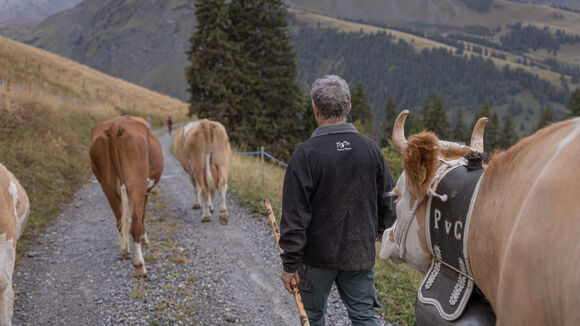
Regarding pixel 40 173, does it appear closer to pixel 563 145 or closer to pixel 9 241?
pixel 9 241

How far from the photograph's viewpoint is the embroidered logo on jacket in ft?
8.73

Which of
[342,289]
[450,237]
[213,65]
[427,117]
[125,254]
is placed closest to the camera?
[450,237]

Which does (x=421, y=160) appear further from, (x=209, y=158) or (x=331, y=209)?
(x=209, y=158)

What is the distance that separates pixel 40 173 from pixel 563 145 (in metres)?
10.9

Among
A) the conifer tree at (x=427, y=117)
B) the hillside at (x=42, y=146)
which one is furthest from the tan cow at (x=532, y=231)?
the conifer tree at (x=427, y=117)

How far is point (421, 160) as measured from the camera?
6.20 feet

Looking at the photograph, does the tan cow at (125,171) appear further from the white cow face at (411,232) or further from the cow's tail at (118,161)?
the white cow face at (411,232)

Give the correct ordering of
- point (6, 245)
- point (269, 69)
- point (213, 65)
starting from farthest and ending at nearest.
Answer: point (269, 69) < point (213, 65) < point (6, 245)

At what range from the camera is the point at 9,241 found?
301 cm

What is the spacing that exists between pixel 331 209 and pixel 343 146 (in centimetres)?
44

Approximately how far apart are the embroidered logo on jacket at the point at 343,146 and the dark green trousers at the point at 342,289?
861 mm

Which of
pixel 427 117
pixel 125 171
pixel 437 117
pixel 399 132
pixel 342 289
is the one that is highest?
pixel 399 132

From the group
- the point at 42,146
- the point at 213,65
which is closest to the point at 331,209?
the point at 42,146

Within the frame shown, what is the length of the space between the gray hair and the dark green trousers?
1.10 m
